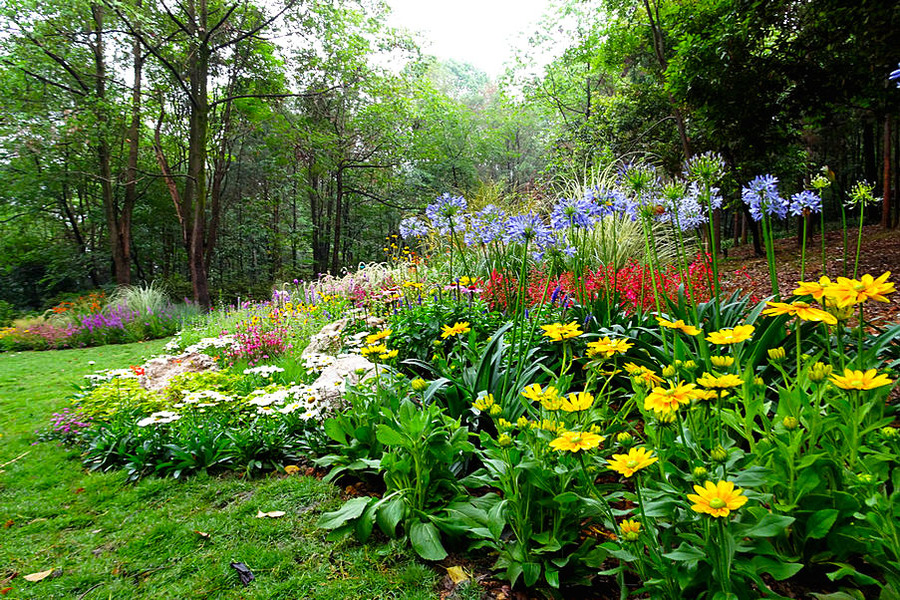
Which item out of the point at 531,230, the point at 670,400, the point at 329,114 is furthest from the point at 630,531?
the point at 329,114

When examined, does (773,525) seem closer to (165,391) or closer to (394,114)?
(165,391)

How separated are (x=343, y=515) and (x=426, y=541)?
0.33 m

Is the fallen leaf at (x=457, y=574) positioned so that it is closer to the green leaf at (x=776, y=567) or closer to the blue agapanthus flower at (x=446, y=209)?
the green leaf at (x=776, y=567)

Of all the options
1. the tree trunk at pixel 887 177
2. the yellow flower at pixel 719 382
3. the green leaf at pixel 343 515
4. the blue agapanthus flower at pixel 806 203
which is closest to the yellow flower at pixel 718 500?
the yellow flower at pixel 719 382

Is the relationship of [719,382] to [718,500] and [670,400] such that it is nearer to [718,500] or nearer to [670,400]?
[670,400]

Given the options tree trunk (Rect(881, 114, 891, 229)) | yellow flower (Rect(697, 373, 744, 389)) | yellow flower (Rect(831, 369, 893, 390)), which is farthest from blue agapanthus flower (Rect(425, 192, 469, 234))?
tree trunk (Rect(881, 114, 891, 229))

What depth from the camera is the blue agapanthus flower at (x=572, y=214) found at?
7.14 ft

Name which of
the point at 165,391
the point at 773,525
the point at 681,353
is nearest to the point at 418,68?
the point at 165,391

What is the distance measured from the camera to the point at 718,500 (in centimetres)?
74

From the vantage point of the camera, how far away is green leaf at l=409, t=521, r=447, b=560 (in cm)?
125

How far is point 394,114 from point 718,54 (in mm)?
8138

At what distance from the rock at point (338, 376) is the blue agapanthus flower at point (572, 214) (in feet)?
4.22

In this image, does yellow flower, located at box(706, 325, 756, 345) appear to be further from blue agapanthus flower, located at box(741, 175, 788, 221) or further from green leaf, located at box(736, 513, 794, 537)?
blue agapanthus flower, located at box(741, 175, 788, 221)

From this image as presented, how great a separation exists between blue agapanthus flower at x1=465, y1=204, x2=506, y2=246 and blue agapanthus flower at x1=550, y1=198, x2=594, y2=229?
333mm
